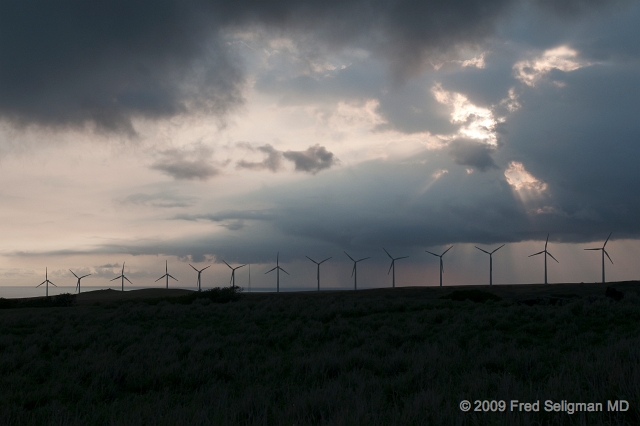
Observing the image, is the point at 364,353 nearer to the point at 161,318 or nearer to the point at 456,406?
the point at 456,406

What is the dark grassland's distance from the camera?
8.92 meters

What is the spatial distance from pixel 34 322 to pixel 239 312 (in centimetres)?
1204

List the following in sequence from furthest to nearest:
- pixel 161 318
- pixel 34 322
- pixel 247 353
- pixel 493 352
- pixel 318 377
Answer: pixel 161 318 < pixel 34 322 < pixel 247 353 < pixel 493 352 < pixel 318 377

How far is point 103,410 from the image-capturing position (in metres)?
10.7

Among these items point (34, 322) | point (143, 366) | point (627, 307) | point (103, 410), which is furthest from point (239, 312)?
point (627, 307)

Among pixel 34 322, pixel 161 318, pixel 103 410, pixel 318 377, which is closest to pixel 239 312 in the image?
pixel 161 318

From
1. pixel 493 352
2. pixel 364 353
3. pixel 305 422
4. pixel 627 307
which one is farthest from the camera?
pixel 627 307

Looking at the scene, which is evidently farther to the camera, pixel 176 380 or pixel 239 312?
pixel 239 312

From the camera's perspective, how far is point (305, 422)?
8.54 m

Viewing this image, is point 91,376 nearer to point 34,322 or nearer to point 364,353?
point 364,353

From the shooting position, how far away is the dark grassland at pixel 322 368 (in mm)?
8922

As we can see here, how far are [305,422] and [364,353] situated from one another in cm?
766

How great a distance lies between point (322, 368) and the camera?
13.9 m

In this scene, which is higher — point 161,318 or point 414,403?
point 414,403
